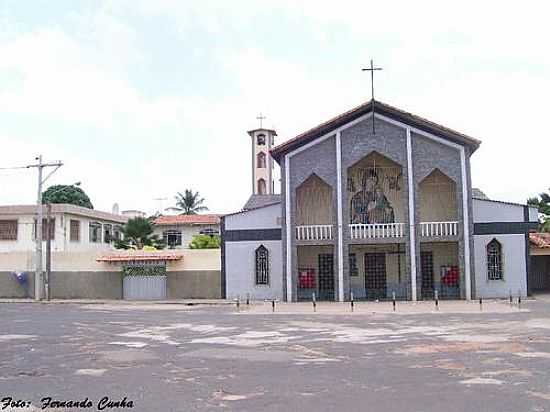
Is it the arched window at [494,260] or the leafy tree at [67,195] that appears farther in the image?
the leafy tree at [67,195]

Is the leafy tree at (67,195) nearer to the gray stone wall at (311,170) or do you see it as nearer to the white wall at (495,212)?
the gray stone wall at (311,170)

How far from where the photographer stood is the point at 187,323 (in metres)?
22.2

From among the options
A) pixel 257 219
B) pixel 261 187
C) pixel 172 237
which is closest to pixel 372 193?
pixel 257 219

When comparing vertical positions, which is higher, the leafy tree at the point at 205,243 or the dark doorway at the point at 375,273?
the leafy tree at the point at 205,243

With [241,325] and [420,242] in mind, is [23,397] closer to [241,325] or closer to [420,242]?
[241,325]

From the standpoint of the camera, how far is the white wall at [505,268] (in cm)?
3350

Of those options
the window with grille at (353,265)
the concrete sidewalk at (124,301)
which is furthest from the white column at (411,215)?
the concrete sidewalk at (124,301)

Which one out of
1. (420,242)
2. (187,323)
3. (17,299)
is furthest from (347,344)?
(17,299)

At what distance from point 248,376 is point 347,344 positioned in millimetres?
4950

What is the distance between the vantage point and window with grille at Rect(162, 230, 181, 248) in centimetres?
5700

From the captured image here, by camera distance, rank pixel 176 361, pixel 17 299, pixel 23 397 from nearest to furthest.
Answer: pixel 23 397 < pixel 176 361 < pixel 17 299

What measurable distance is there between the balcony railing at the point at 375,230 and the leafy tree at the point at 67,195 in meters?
49.9

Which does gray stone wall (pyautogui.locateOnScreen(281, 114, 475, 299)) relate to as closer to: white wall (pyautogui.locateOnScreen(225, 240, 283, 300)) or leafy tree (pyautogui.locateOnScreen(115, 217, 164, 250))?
white wall (pyautogui.locateOnScreen(225, 240, 283, 300))

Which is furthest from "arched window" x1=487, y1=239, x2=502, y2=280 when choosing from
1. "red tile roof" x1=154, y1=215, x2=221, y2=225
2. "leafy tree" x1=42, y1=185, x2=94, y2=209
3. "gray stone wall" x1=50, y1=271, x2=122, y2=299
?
"leafy tree" x1=42, y1=185, x2=94, y2=209
